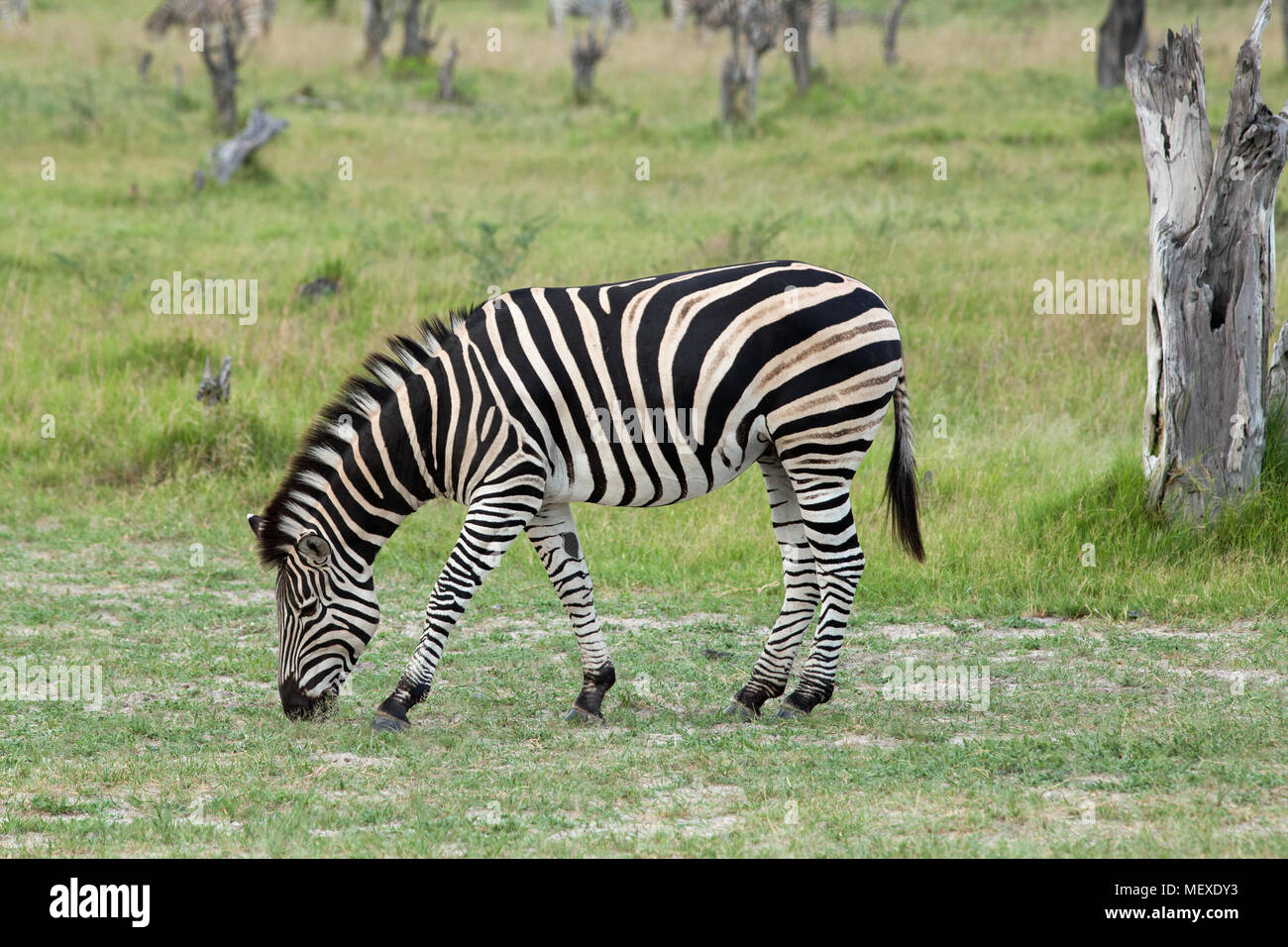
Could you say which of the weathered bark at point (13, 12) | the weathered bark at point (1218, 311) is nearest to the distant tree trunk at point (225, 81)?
the weathered bark at point (13, 12)

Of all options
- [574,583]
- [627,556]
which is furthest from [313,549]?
[627,556]

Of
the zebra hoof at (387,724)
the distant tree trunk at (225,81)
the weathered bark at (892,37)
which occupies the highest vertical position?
the weathered bark at (892,37)

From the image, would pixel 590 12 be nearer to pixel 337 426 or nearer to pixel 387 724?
pixel 337 426

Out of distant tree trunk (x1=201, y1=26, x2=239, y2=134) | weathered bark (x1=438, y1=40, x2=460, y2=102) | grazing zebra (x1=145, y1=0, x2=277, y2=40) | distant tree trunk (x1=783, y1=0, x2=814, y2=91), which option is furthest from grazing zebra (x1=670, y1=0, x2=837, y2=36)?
distant tree trunk (x1=201, y1=26, x2=239, y2=134)

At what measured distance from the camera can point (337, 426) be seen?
5949 mm

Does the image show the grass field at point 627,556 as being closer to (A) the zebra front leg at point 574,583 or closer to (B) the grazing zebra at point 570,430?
(A) the zebra front leg at point 574,583

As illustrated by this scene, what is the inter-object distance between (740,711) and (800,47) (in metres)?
18.8

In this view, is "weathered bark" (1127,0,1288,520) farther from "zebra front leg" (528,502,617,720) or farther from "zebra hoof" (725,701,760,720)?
"zebra front leg" (528,502,617,720)

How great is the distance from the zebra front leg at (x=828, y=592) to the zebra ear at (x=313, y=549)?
2.03 metres

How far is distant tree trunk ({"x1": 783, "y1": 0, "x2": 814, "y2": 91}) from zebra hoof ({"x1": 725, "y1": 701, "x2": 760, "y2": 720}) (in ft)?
59.9

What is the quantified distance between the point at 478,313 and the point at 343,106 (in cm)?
1776

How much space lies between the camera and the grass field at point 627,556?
475cm

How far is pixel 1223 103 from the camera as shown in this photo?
1978 cm

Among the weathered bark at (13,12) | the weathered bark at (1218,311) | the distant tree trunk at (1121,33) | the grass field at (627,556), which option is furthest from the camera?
the weathered bark at (13,12)
